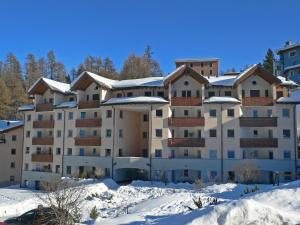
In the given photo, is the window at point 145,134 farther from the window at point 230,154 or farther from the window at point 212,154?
the window at point 230,154

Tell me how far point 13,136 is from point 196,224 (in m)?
45.4

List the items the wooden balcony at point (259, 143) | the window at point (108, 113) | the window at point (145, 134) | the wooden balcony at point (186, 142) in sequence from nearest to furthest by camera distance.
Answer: the wooden balcony at point (259, 143) → the wooden balcony at point (186, 142) → the window at point (108, 113) → the window at point (145, 134)

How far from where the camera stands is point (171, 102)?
4025 cm

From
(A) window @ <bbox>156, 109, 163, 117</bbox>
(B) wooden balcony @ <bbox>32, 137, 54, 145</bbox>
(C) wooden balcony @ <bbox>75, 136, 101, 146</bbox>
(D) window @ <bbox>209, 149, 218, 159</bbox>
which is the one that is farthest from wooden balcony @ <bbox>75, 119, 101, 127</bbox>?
(D) window @ <bbox>209, 149, 218, 159</bbox>

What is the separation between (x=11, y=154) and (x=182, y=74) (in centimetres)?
2987

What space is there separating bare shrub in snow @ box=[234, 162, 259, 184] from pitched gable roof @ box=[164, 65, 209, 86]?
10.8 metres

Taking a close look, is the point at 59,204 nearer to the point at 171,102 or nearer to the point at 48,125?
the point at 171,102

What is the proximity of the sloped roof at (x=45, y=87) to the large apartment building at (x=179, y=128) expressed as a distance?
10.7 feet

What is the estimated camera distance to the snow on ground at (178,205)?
1284 cm

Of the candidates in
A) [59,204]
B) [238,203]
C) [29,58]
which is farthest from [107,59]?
[238,203]

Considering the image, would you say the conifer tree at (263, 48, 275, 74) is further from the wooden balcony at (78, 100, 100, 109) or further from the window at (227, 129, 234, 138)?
the wooden balcony at (78, 100, 100, 109)

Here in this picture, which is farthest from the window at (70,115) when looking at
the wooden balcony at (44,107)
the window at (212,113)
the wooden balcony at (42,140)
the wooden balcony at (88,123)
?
the window at (212,113)

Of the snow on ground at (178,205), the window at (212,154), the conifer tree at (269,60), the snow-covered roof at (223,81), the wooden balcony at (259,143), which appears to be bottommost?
the snow on ground at (178,205)

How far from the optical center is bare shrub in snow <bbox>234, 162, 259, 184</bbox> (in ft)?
116
